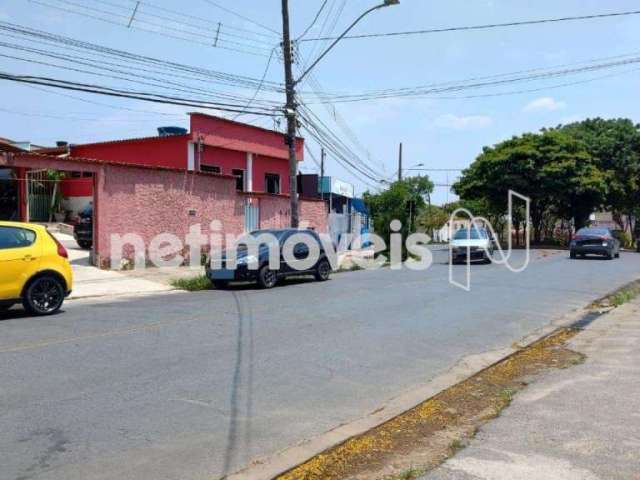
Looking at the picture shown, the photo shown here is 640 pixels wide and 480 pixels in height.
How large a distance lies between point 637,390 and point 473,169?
115ft

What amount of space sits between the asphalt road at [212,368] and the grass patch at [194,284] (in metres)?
1.25

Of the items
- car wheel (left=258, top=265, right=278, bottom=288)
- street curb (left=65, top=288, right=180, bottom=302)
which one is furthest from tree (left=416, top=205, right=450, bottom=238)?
street curb (left=65, top=288, right=180, bottom=302)

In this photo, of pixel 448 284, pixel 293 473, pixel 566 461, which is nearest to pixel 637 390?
pixel 566 461

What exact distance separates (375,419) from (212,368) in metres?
2.40

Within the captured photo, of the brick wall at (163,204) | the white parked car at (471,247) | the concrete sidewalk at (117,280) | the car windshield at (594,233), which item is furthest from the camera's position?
the car windshield at (594,233)

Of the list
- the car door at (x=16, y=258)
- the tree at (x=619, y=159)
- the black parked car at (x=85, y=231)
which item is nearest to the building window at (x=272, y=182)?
the black parked car at (x=85, y=231)

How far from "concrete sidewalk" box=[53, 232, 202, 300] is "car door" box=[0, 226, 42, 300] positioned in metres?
2.98

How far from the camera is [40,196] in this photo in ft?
90.6

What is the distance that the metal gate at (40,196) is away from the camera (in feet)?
88.3

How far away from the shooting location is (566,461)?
14.6 feet

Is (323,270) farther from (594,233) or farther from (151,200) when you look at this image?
(594,233)

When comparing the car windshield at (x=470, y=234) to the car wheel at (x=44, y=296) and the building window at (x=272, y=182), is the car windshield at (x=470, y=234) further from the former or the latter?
the car wheel at (x=44, y=296)

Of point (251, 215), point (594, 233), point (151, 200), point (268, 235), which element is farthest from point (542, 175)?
point (151, 200)

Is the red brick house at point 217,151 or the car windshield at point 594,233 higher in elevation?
the red brick house at point 217,151
